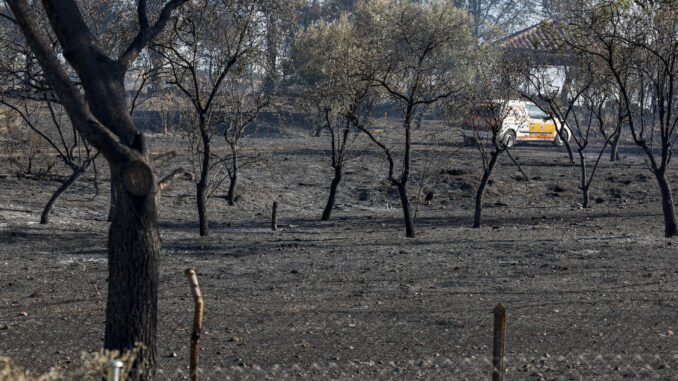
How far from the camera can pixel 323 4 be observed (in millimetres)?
45062

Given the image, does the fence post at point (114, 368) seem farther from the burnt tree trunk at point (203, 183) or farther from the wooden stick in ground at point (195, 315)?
the burnt tree trunk at point (203, 183)

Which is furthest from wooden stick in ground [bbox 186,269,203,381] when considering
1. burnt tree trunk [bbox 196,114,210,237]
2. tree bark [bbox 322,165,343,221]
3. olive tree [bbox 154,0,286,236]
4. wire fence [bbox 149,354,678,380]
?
tree bark [bbox 322,165,343,221]

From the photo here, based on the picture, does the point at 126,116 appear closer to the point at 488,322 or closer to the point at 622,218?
the point at 488,322

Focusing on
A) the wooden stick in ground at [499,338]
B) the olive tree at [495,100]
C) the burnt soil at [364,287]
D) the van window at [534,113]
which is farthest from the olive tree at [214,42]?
the van window at [534,113]

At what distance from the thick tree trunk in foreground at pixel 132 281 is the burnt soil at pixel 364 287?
1057 millimetres

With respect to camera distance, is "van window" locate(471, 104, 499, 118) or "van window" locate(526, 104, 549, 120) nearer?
"van window" locate(471, 104, 499, 118)

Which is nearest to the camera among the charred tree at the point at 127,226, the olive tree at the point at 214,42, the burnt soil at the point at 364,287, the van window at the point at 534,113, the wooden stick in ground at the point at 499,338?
the wooden stick in ground at the point at 499,338

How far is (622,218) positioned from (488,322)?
Answer: 10.7m

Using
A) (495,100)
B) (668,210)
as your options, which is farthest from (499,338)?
(495,100)

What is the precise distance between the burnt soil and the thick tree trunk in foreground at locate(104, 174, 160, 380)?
106 centimetres

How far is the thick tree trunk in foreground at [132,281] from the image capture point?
205 inches

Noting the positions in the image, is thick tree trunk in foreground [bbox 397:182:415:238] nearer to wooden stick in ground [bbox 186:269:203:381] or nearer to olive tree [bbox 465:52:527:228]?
olive tree [bbox 465:52:527:228]

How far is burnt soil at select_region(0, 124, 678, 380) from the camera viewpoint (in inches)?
260

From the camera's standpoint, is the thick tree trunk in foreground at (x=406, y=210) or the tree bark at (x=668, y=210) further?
the thick tree trunk in foreground at (x=406, y=210)
